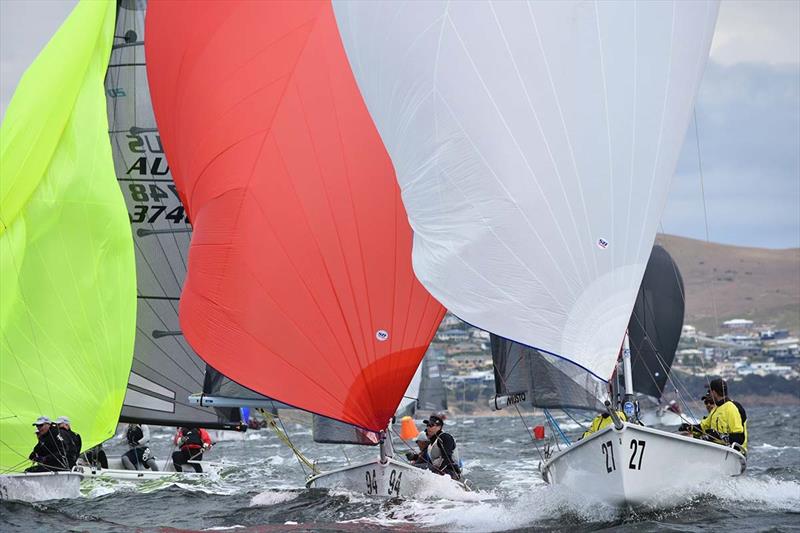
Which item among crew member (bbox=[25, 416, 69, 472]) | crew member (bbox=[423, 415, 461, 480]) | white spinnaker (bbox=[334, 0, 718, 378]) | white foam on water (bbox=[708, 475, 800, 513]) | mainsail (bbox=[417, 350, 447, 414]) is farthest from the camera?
mainsail (bbox=[417, 350, 447, 414])

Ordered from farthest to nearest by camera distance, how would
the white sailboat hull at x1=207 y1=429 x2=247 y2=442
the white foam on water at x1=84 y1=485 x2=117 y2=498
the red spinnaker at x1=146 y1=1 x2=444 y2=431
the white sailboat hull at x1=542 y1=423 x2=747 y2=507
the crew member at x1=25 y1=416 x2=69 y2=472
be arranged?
the white sailboat hull at x1=207 y1=429 x2=247 y2=442 < the white foam on water at x1=84 y1=485 x2=117 y2=498 < the crew member at x1=25 y1=416 x2=69 y2=472 < the red spinnaker at x1=146 y1=1 x2=444 y2=431 < the white sailboat hull at x1=542 y1=423 x2=747 y2=507

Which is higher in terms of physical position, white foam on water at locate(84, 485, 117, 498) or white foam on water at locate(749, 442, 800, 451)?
white foam on water at locate(84, 485, 117, 498)

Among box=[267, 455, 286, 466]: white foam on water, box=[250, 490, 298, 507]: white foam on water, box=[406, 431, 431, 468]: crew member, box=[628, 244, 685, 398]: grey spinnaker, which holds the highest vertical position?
box=[628, 244, 685, 398]: grey spinnaker

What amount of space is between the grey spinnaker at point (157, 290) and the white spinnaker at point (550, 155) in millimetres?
7337

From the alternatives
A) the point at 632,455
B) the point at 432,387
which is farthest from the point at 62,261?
the point at 432,387

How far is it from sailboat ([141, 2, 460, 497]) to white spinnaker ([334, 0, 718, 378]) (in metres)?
1.63

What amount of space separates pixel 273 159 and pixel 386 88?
195cm

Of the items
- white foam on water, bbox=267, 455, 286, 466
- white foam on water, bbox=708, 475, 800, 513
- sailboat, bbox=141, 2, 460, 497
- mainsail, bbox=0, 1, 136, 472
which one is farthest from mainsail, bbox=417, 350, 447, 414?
white foam on water, bbox=708, 475, 800, 513

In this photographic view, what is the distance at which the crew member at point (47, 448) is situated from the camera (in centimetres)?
1352

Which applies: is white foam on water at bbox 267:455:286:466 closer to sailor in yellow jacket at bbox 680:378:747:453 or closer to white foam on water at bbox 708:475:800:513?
white foam on water at bbox 708:475:800:513

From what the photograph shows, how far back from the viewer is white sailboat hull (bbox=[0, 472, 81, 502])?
42.9 feet

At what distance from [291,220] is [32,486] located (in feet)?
13.2

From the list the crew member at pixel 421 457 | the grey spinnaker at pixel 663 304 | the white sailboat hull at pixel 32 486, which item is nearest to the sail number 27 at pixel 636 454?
the crew member at pixel 421 457

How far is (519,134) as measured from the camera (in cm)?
966
